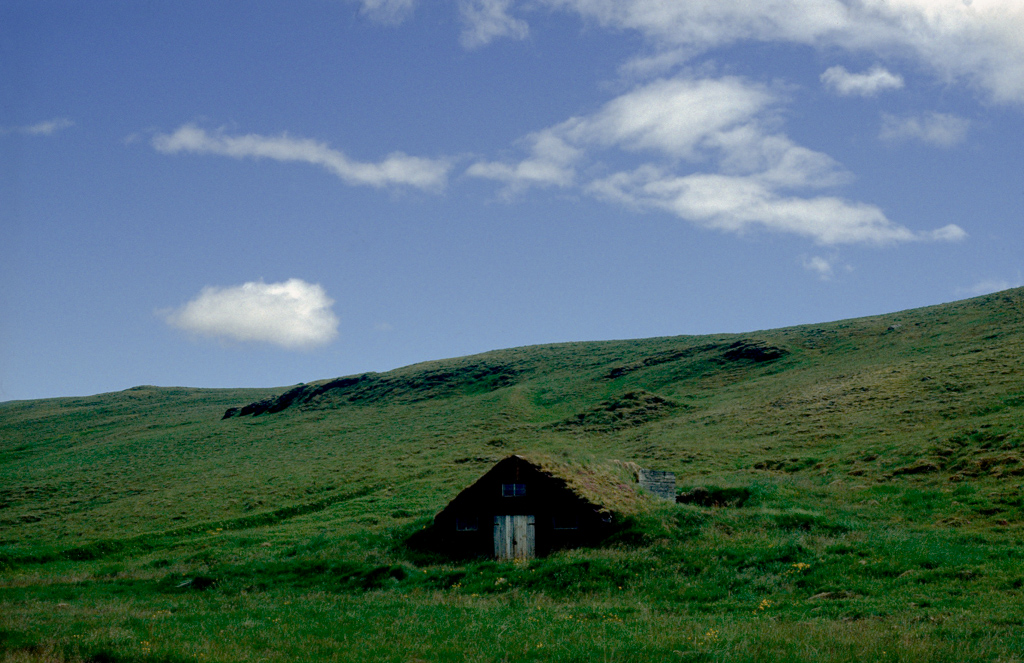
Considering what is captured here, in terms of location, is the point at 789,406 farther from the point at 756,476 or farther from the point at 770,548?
the point at 770,548

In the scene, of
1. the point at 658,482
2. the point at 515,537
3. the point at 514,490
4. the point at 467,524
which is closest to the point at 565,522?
the point at 515,537

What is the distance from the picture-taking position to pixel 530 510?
1167 inches

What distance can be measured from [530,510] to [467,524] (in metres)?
2.80

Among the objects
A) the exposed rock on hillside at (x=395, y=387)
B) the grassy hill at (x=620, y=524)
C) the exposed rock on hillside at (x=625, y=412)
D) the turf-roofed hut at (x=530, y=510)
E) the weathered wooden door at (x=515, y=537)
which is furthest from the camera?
the exposed rock on hillside at (x=395, y=387)

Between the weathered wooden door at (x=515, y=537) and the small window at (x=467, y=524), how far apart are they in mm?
1253

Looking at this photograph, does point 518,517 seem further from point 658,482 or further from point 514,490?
point 658,482

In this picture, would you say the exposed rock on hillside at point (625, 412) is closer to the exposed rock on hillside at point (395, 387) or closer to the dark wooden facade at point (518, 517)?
the exposed rock on hillside at point (395, 387)

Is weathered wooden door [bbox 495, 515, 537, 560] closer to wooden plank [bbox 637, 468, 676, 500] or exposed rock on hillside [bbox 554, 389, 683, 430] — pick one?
wooden plank [bbox 637, 468, 676, 500]

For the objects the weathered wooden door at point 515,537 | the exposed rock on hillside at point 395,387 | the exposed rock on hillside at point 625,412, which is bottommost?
the weathered wooden door at point 515,537

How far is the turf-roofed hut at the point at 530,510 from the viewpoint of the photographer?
93.9 ft

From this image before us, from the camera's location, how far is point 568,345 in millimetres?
124625

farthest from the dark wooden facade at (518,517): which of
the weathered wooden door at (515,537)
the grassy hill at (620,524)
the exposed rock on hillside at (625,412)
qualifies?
the exposed rock on hillside at (625,412)

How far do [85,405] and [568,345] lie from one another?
331ft

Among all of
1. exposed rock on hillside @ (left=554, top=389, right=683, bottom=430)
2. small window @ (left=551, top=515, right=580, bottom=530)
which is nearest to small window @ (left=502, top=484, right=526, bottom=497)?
small window @ (left=551, top=515, right=580, bottom=530)
